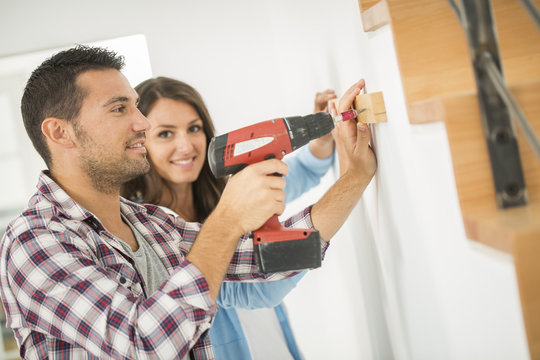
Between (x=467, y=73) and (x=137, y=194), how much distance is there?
1.53 meters

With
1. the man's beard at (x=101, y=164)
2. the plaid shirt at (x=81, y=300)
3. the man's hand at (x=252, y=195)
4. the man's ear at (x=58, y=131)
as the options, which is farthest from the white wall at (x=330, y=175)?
the man's ear at (x=58, y=131)

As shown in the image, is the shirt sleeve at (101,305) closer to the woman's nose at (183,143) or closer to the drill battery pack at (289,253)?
the drill battery pack at (289,253)

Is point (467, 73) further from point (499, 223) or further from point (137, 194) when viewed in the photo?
point (137, 194)

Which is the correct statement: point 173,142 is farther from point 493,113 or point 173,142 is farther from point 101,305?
point 493,113

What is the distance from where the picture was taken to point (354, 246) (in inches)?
67.2

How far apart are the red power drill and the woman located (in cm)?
61

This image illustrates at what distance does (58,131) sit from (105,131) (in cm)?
15

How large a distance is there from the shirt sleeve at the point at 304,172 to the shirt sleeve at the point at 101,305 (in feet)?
3.53

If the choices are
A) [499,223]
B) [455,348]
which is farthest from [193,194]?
[499,223]

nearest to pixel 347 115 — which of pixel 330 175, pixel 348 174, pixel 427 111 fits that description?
pixel 348 174

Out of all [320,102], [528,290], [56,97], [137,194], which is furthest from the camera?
[137,194]

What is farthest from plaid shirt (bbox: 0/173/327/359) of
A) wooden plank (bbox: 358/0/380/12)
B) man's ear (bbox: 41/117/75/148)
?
wooden plank (bbox: 358/0/380/12)

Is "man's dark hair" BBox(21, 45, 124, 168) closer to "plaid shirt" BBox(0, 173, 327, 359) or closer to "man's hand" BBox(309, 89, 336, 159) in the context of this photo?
"plaid shirt" BBox(0, 173, 327, 359)

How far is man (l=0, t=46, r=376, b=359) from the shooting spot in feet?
2.92
